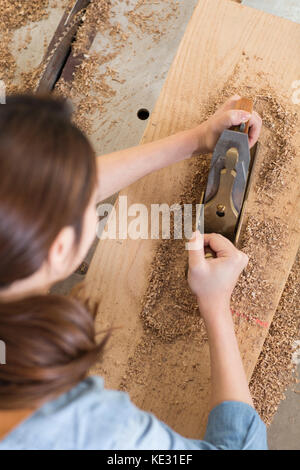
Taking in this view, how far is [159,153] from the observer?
3.57ft

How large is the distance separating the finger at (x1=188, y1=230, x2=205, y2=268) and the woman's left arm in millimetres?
247

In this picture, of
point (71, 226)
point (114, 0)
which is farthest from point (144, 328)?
point (114, 0)

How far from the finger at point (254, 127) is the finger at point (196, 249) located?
32 centimetres

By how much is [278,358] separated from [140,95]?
Result: 111 cm

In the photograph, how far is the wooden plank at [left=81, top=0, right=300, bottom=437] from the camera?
103 centimetres

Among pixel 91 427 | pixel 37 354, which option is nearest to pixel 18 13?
pixel 37 354

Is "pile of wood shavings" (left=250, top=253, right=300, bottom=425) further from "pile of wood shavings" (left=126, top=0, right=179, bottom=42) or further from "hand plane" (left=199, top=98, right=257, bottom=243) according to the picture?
"pile of wood shavings" (left=126, top=0, right=179, bottom=42)

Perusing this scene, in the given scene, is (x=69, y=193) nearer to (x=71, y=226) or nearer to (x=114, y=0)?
(x=71, y=226)

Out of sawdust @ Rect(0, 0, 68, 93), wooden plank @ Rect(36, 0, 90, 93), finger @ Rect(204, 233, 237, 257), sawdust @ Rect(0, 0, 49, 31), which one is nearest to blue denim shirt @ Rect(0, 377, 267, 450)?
finger @ Rect(204, 233, 237, 257)

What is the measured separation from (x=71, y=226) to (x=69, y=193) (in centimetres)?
6

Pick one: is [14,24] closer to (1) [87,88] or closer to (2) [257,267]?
(1) [87,88]

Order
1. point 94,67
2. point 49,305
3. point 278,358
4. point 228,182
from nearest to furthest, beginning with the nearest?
1. point 49,305
2. point 228,182
3. point 278,358
4. point 94,67

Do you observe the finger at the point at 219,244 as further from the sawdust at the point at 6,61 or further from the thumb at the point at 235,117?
the sawdust at the point at 6,61

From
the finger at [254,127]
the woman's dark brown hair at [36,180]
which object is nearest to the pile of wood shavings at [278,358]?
the finger at [254,127]
